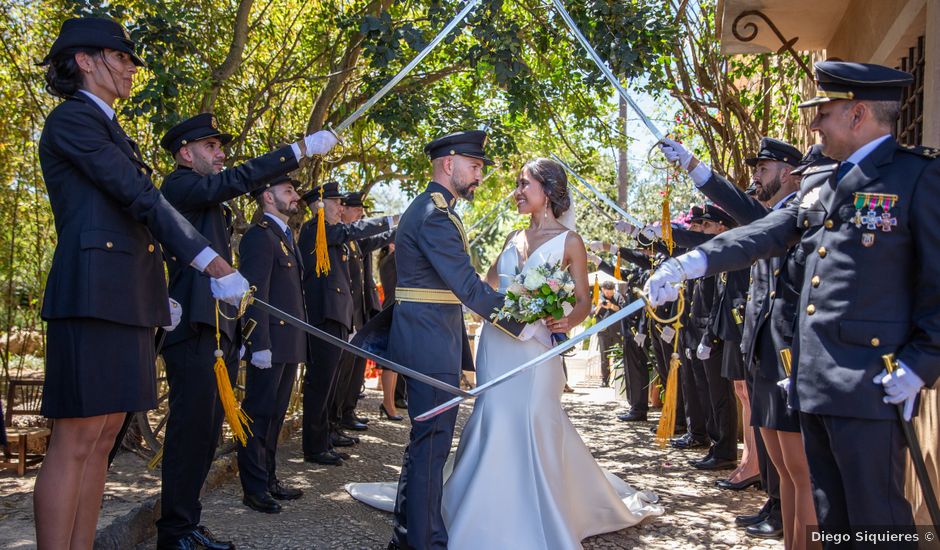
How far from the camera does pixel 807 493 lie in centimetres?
395

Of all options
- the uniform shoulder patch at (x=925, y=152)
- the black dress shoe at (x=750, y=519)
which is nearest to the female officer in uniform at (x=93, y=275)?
the uniform shoulder patch at (x=925, y=152)

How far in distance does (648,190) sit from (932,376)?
89.5 ft

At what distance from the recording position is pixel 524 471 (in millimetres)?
4762

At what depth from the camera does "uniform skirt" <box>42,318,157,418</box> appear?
333cm

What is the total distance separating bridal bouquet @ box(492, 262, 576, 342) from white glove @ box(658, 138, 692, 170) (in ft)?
2.85

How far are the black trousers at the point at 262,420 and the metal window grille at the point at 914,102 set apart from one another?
4734mm

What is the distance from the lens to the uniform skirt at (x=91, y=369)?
131 inches

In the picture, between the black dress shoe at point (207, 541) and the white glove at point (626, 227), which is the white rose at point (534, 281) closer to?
the black dress shoe at point (207, 541)

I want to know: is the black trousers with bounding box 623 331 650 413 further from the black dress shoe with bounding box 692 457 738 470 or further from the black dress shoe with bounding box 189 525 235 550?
the black dress shoe with bounding box 189 525 235 550

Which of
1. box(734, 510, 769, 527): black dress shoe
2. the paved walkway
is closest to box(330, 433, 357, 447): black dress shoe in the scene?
the paved walkway

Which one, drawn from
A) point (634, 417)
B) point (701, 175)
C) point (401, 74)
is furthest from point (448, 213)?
point (634, 417)

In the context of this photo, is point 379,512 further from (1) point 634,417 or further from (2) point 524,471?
(1) point 634,417

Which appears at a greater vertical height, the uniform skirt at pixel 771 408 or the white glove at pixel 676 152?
the white glove at pixel 676 152

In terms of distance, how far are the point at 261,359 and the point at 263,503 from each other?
1.00m
